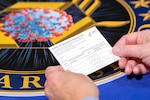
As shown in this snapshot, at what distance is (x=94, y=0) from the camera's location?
1.17 m

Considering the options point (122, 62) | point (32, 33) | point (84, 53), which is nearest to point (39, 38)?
point (32, 33)

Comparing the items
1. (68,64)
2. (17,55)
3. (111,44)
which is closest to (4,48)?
(17,55)

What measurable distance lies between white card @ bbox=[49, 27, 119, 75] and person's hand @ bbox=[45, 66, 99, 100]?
0.10m

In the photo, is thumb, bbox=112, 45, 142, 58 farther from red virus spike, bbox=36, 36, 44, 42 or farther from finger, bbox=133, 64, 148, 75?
red virus spike, bbox=36, 36, 44, 42

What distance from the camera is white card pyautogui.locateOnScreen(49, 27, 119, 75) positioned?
0.89m

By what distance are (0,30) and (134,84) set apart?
0.44 metres

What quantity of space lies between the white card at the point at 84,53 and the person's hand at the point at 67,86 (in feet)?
0.31

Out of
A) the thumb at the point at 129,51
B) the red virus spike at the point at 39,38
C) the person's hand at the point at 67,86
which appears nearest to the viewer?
the person's hand at the point at 67,86

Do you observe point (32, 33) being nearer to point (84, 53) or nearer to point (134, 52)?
point (84, 53)

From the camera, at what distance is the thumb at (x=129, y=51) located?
871mm

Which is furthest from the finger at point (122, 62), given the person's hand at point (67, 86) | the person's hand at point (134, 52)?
the person's hand at point (67, 86)

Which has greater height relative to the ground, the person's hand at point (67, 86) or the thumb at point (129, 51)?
the thumb at point (129, 51)

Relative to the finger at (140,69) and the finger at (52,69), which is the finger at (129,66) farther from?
the finger at (52,69)

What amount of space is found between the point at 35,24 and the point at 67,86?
1.18ft
